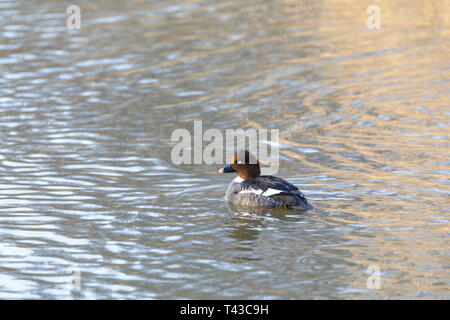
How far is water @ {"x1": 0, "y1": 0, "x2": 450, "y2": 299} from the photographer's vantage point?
8891mm

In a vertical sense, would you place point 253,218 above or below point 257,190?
below

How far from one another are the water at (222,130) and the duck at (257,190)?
20cm

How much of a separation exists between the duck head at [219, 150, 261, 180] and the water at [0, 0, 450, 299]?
1.65ft

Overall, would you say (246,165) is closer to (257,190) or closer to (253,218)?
(257,190)

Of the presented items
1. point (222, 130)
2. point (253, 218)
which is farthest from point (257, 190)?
point (222, 130)

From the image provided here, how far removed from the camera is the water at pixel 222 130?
889 cm

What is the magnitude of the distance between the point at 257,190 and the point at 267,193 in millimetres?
228

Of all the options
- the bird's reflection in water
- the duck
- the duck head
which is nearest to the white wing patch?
the duck

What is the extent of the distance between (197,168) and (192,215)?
252cm

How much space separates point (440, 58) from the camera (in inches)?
730

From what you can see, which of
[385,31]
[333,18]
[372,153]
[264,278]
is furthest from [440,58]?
[264,278]

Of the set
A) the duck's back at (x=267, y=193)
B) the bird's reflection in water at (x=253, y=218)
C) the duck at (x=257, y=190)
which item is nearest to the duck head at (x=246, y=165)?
the duck at (x=257, y=190)

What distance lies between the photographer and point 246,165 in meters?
11.7
